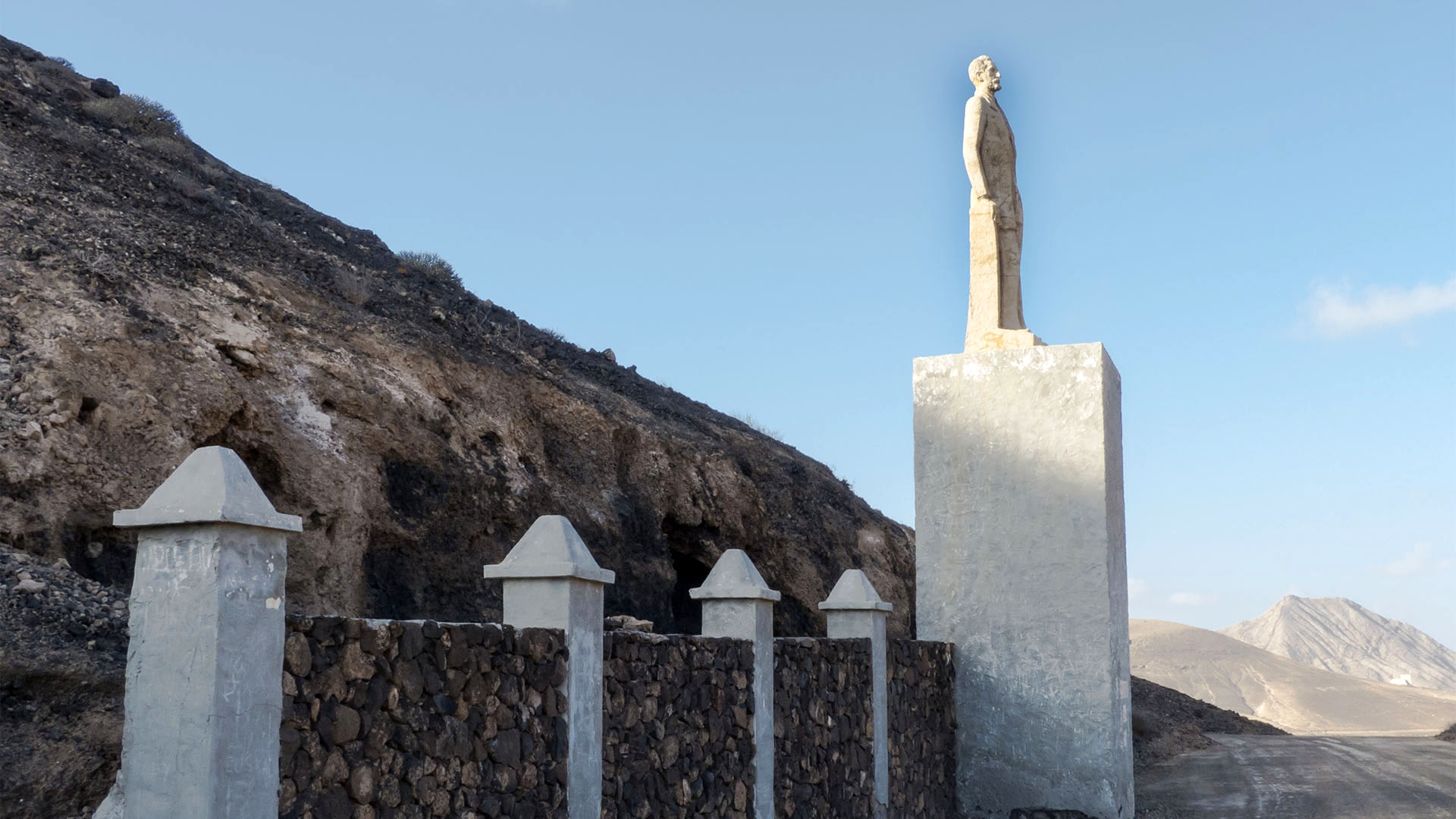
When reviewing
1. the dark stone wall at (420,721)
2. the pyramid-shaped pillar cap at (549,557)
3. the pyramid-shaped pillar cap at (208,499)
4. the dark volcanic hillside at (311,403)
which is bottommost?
the dark stone wall at (420,721)

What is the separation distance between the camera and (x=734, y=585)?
326 inches

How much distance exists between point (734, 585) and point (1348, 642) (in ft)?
353

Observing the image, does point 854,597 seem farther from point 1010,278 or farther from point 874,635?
point 1010,278

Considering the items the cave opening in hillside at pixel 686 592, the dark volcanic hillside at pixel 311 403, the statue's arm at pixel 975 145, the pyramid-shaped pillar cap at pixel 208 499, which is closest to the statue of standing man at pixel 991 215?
the statue's arm at pixel 975 145

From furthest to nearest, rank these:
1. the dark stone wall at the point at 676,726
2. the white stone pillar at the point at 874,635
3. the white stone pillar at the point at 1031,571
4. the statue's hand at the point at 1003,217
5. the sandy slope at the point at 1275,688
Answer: the sandy slope at the point at 1275,688 < the statue's hand at the point at 1003,217 < the white stone pillar at the point at 1031,571 < the white stone pillar at the point at 874,635 < the dark stone wall at the point at 676,726

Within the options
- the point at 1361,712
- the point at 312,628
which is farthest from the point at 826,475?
the point at 1361,712

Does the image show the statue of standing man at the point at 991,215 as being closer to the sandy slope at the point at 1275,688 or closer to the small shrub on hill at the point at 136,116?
the small shrub on hill at the point at 136,116

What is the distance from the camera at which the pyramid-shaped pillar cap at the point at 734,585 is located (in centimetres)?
826

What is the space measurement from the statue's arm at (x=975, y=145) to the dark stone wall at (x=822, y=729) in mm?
5438

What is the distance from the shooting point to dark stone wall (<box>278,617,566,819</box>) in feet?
15.3

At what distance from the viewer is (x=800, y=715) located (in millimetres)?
8953

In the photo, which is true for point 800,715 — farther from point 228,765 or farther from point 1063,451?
point 228,765

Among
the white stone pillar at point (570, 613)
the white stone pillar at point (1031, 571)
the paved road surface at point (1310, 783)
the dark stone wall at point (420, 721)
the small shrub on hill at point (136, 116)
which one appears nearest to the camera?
the dark stone wall at point (420, 721)

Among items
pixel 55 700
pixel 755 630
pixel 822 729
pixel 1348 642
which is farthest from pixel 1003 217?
pixel 1348 642
